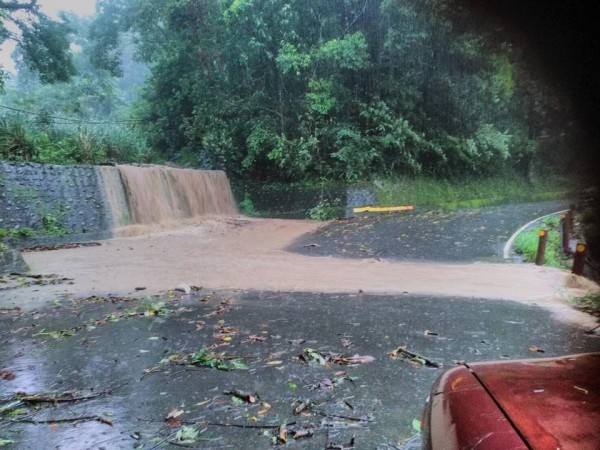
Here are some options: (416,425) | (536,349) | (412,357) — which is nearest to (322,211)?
(412,357)

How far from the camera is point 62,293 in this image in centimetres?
455

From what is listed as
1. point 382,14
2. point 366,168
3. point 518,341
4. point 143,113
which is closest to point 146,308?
point 518,341

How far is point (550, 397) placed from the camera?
82 cm

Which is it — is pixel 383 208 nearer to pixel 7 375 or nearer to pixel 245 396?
pixel 245 396

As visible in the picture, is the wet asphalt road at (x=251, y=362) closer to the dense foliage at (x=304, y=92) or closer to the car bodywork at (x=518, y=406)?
the car bodywork at (x=518, y=406)

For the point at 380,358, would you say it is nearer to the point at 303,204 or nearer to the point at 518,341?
the point at 518,341

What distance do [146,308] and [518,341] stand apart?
294cm

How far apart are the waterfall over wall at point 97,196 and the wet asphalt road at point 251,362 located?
5.07 metres

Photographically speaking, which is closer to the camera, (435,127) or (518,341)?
(518,341)

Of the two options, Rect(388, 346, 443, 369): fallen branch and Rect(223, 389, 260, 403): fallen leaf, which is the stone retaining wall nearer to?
Rect(223, 389, 260, 403): fallen leaf

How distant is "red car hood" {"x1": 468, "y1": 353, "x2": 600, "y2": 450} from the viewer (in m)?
0.70

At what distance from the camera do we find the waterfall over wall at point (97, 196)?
7.88m

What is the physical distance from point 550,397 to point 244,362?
6.24 ft

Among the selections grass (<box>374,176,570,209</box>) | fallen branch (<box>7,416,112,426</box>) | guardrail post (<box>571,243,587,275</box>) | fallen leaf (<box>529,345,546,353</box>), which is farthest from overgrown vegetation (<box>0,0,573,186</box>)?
fallen branch (<box>7,416,112,426</box>)
